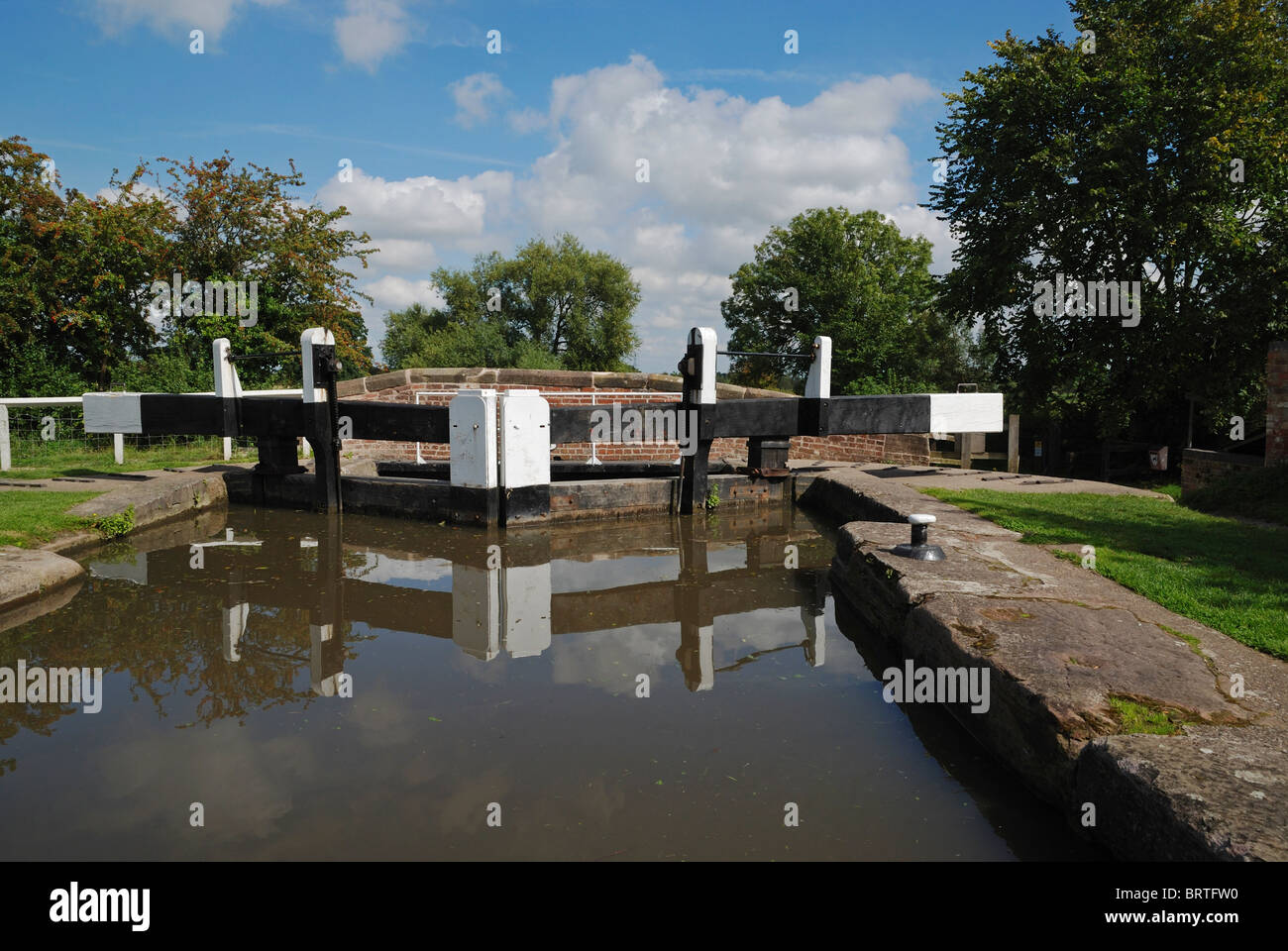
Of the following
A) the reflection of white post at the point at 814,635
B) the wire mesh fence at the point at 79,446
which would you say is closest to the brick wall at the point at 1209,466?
the reflection of white post at the point at 814,635

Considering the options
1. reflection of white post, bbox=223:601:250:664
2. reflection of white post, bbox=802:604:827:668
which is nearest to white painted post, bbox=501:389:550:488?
reflection of white post, bbox=223:601:250:664

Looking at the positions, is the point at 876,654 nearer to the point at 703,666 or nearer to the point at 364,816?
the point at 703,666

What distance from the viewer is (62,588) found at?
4.82 meters

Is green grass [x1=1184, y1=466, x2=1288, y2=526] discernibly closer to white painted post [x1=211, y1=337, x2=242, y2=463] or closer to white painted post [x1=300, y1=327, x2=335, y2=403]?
white painted post [x1=300, y1=327, x2=335, y2=403]

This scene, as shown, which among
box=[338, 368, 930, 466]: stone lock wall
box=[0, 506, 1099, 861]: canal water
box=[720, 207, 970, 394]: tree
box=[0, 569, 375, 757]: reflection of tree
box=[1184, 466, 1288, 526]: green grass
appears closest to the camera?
box=[0, 506, 1099, 861]: canal water

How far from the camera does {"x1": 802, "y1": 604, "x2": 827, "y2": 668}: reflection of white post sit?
12.9ft

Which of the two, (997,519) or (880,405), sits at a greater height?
(880,405)

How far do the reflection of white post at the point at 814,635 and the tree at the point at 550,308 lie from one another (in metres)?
35.6

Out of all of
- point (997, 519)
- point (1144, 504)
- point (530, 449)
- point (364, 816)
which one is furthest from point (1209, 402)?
point (364, 816)

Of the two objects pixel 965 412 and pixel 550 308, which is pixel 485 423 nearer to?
pixel 965 412

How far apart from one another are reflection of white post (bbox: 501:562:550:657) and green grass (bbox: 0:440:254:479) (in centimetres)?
636

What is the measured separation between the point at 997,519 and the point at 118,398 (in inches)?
347

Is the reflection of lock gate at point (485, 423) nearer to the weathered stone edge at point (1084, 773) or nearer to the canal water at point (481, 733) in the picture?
the canal water at point (481, 733)

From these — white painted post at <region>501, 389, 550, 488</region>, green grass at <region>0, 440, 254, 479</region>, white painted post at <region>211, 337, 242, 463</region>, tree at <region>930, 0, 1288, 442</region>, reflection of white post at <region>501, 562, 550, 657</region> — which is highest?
tree at <region>930, 0, 1288, 442</region>
